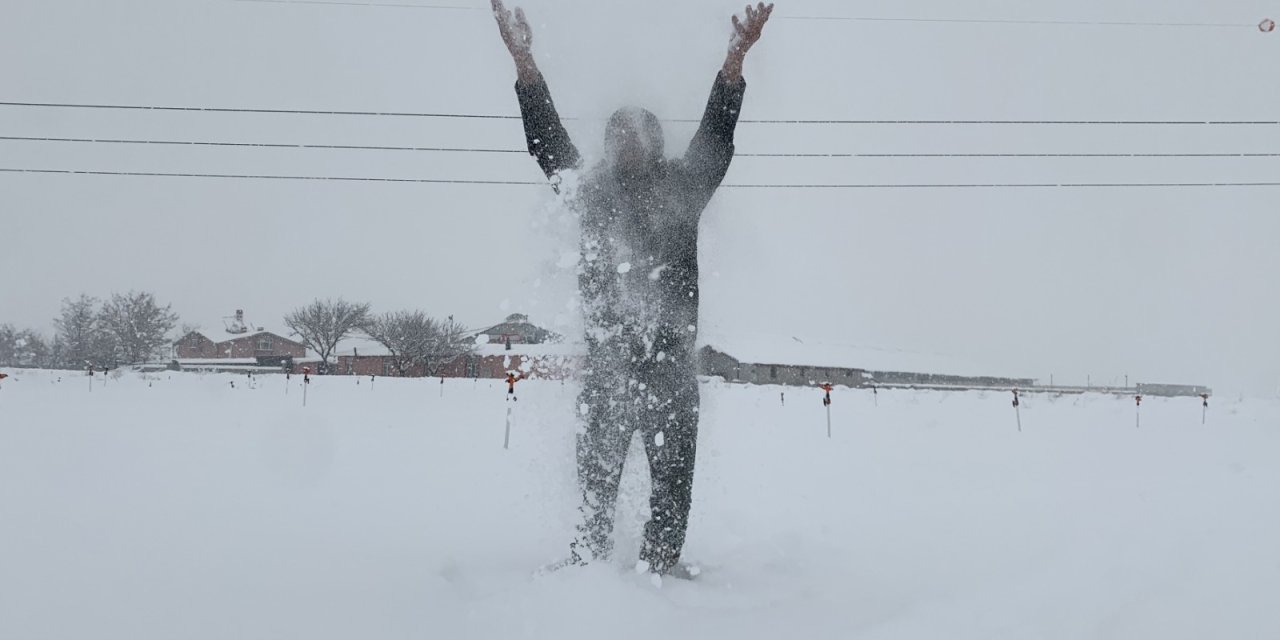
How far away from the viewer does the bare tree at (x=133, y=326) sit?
53219 mm

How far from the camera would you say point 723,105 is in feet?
8.46

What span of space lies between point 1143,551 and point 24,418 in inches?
438

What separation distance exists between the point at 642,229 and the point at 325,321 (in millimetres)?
63853

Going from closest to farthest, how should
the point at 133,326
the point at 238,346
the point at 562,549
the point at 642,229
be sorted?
the point at 642,229 < the point at 562,549 < the point at 133,326 < the point at 238,346

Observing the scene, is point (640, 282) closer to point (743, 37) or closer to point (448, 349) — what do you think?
point (743, 37)

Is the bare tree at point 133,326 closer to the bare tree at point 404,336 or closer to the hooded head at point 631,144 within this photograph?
the bare tree at point 404,336

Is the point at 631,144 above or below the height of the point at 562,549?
above

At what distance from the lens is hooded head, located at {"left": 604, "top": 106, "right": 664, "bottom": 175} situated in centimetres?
254

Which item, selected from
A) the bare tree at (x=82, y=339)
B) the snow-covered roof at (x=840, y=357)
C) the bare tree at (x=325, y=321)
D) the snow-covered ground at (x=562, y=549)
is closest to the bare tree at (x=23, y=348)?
the bare tree at (x=82, y=339)

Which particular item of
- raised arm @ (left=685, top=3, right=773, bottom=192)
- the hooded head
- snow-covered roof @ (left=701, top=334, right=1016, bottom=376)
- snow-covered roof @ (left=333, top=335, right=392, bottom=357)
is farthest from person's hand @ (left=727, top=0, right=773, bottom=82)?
snow-covered roof @ (left=333, top=335, right=392, bottom=357)

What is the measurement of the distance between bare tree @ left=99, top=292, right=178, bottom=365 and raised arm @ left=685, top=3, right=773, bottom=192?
62.7 metres

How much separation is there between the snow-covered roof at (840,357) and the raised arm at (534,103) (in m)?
46.3

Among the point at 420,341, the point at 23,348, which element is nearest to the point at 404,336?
the point at 420,341

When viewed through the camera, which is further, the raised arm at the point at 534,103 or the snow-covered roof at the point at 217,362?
the snow-covered roof at the point at 217,362
